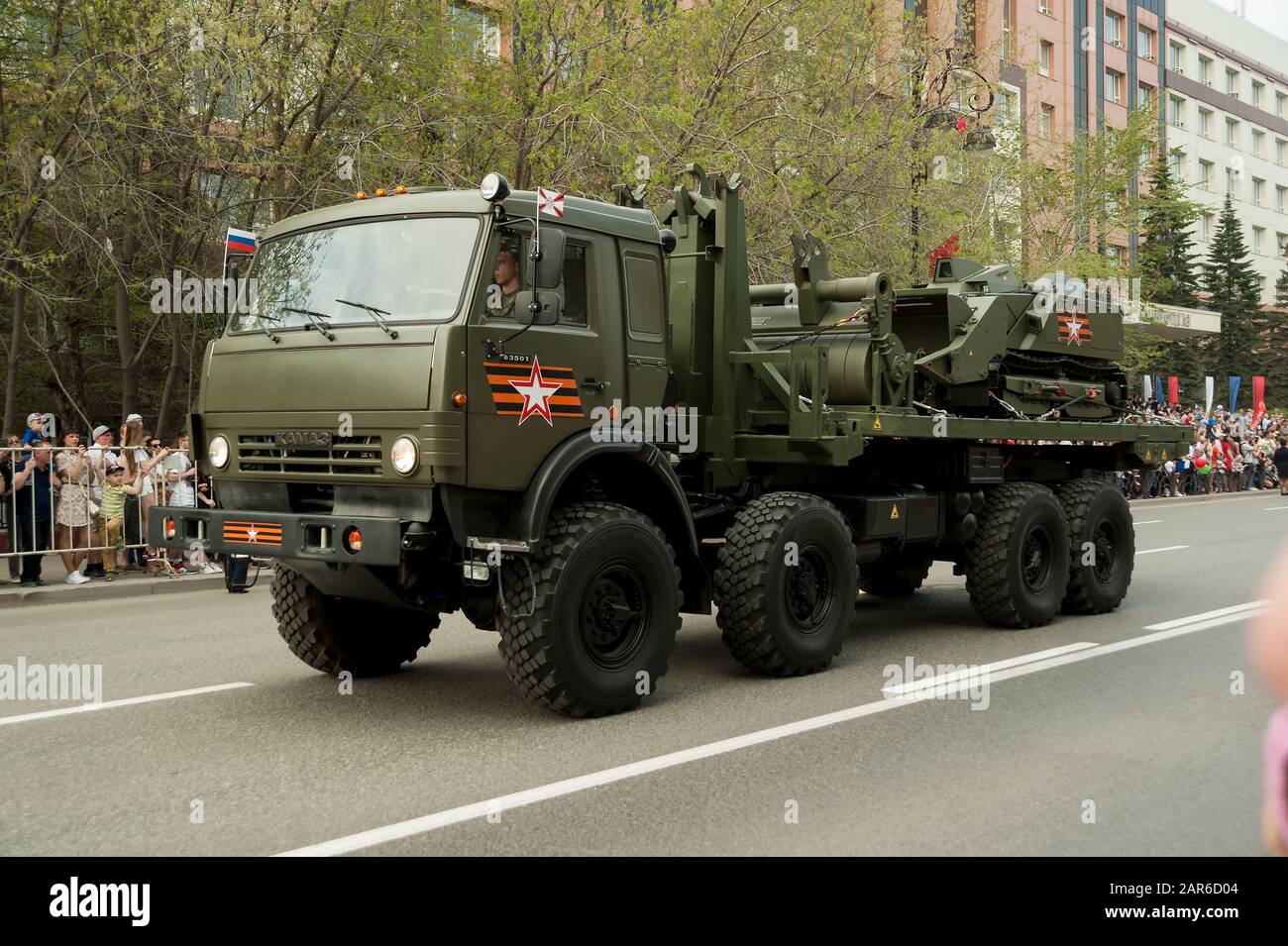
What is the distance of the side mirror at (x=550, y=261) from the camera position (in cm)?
649

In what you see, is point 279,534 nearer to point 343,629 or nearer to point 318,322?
point 318,322

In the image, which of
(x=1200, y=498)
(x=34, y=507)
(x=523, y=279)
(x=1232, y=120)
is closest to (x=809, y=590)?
(x=523, y=279)

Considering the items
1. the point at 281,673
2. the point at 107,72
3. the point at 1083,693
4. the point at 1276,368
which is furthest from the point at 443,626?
the point at 1276,368

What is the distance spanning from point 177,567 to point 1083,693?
10935mm

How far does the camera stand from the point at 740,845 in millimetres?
4742

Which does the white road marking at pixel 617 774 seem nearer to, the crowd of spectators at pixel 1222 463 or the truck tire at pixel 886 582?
the truck tire at pixel 886 582

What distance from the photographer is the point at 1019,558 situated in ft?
32.6

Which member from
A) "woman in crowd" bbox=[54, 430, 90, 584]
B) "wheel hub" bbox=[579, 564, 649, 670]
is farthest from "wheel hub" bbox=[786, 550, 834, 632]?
"woman in crowd" bbox=[54, 430, 90, 584]

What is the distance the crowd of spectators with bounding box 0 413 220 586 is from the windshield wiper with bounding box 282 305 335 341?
272 inches
